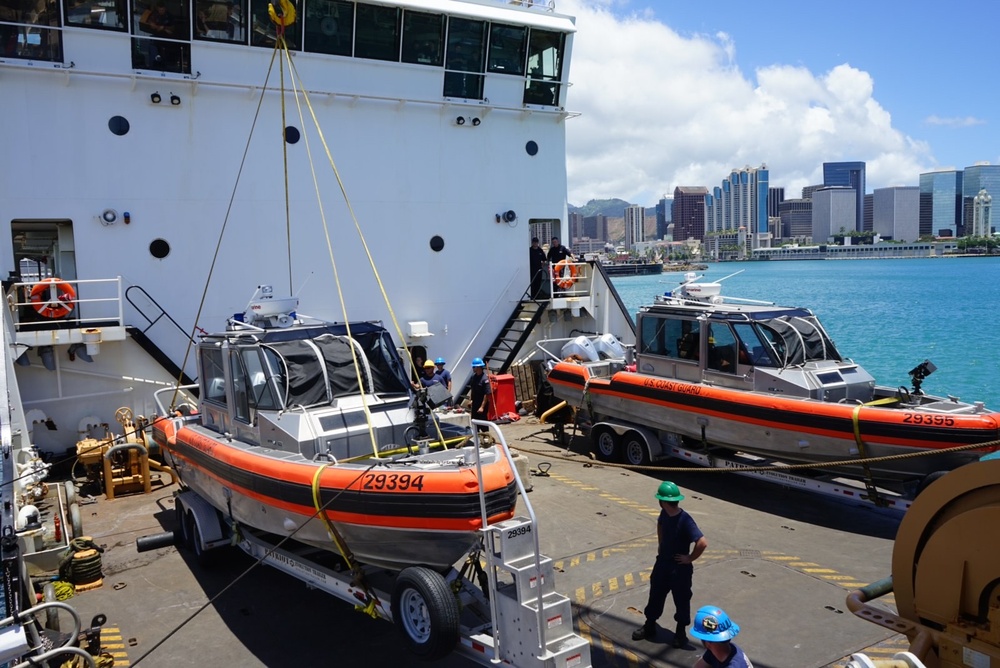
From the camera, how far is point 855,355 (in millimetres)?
33500

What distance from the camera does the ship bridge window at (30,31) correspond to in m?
11.0

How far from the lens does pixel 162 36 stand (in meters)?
12.0

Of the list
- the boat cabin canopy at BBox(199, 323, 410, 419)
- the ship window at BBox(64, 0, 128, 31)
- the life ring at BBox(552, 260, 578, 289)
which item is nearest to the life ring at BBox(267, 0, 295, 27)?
the boat cabin canopy at BBox(199, 323, 410, 419)

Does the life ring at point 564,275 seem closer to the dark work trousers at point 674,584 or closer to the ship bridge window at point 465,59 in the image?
the ship bridge window at point 465,59

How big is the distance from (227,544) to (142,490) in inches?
145

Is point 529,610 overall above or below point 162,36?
below

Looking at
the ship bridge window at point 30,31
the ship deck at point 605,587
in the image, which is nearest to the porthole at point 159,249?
the ship bridge window at point 30,31

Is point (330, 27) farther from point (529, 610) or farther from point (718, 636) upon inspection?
point (718, 636)

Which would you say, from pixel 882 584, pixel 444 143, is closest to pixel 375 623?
pixel 882 584

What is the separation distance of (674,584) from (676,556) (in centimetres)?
23

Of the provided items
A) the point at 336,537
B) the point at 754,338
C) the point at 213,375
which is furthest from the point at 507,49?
the point at 336,537

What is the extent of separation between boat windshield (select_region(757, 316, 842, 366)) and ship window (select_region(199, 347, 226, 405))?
649 cm

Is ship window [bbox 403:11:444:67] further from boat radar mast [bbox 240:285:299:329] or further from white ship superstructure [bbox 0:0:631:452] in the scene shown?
boat radar mast [bbox 240:285:299:329]

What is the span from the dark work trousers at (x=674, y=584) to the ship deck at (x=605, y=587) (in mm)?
312
